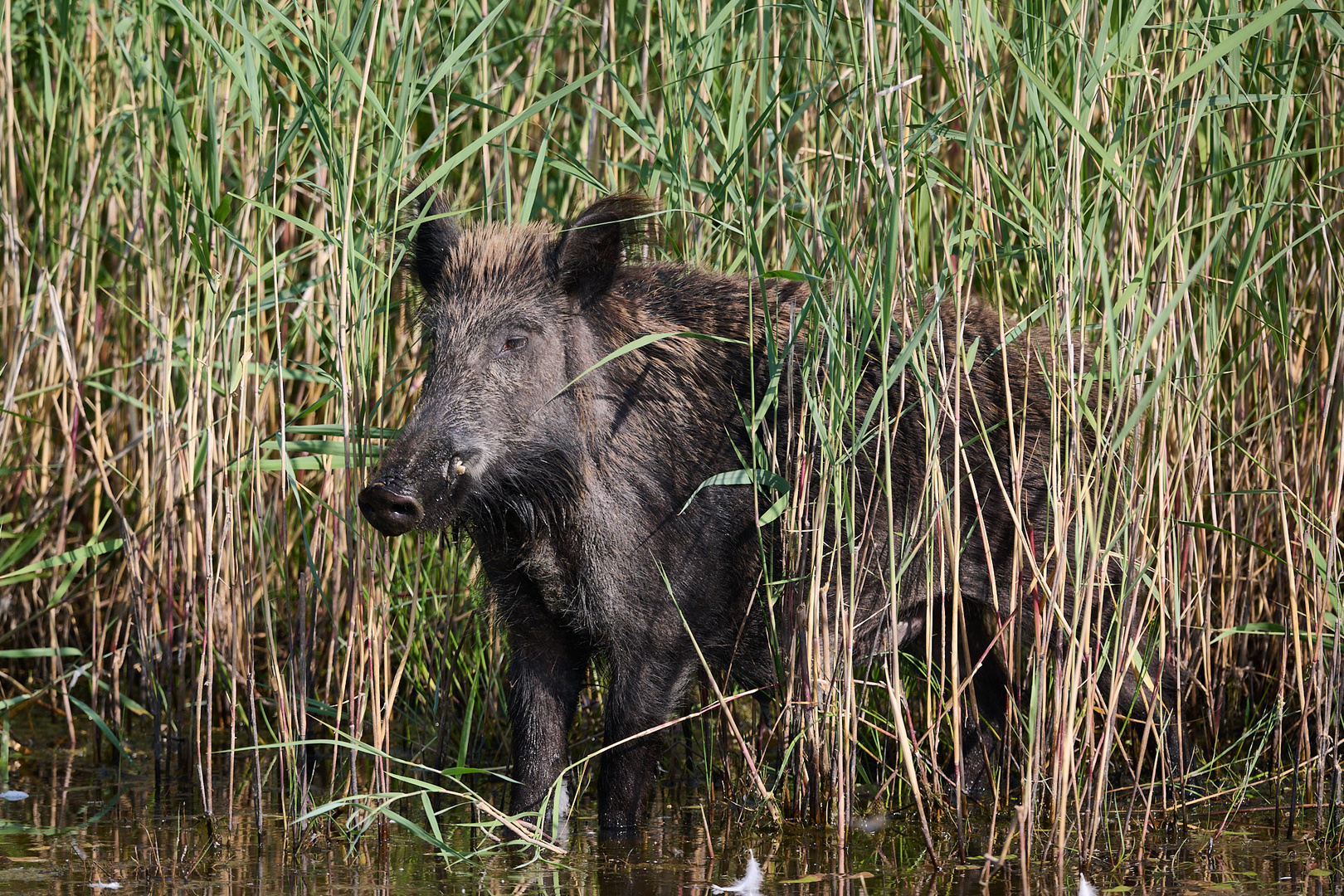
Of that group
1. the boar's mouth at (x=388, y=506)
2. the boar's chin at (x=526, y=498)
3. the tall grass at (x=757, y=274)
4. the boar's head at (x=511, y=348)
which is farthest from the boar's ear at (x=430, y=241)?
the boar's mouth at (x=388, y=506)

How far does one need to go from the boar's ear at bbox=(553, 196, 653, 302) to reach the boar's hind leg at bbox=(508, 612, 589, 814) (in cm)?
94

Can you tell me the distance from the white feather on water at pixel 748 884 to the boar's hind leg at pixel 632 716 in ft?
1.79

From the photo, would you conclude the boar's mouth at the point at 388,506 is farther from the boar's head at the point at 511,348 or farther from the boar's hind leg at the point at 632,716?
the boar's hind leg at the point at 632,716

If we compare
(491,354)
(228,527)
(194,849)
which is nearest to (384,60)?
(491,354)

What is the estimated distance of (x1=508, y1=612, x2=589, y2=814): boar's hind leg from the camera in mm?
3912

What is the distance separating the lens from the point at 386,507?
10.9ft

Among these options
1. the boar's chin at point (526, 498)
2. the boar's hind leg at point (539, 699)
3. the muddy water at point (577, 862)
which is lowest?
the muddy water at point (577, 862)

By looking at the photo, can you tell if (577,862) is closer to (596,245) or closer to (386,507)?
(386,507)

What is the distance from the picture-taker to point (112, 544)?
433cm

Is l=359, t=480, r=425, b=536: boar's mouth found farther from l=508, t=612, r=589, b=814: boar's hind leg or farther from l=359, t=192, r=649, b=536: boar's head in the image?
l=508, t=612, r=589, b=814: boar's hind leg

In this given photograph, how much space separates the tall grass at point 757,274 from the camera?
10.8 feet

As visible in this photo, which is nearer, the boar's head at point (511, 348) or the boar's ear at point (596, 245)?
the boar's head at point (511, 348)

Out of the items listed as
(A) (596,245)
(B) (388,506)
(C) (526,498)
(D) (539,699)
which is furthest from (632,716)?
(A) (596,245)

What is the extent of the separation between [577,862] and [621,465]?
3.41 feet
